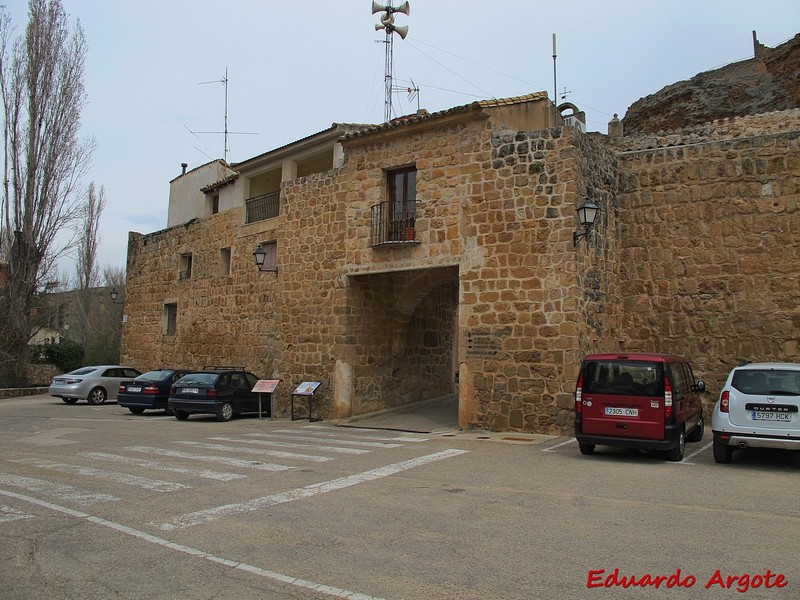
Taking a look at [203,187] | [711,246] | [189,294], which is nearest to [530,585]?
[711,246]

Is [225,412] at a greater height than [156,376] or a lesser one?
lesser

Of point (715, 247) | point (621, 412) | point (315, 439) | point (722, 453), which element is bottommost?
point (315, 439)

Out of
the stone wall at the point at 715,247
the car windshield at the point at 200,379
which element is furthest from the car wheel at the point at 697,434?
the car windshield at the point at 200,379

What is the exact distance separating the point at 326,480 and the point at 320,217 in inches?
388

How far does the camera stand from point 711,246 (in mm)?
13109

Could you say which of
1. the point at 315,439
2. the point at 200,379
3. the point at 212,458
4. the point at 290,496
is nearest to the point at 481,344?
the point at 315,439

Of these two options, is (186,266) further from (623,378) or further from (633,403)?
(633,403)

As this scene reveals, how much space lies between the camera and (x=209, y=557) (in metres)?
4.80

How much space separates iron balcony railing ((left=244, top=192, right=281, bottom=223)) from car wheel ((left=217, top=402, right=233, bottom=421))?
260 inches

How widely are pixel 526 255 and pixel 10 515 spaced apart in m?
9.53

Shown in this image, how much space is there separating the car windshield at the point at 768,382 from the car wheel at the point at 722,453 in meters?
0.83

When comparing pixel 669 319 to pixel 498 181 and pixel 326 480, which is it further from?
pixel 326 480

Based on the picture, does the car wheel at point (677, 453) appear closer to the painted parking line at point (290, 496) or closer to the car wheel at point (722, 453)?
the car wheel at point (722, 453)

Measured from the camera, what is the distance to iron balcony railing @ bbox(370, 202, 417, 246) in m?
14.3
